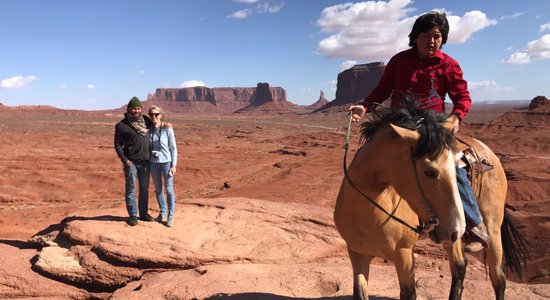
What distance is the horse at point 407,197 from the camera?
200cm

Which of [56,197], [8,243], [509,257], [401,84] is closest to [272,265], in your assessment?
[509,257]

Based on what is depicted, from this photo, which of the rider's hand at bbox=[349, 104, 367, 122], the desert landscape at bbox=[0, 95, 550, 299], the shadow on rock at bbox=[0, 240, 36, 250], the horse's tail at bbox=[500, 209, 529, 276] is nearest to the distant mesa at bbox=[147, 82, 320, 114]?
the desert landscape at bbox=[0, 95, 550, 299]

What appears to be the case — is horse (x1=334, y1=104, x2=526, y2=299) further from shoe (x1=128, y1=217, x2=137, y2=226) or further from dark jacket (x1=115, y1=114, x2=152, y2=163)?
shoe (x1=128, y1=217, x2=137, y2=226)

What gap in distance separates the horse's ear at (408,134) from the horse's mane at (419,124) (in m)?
0.03

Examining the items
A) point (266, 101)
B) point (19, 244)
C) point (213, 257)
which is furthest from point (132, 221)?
point (266, 101)

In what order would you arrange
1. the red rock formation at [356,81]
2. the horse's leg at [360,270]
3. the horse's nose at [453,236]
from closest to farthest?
the horse's nose at [453,236], the horse's leg at [360,270], the red rock formation at [356,81]

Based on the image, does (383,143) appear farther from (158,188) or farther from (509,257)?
(158,188)

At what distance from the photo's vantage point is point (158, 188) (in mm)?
5809

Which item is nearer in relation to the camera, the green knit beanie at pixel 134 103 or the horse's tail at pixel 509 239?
the horse's tail at pixel 509 239

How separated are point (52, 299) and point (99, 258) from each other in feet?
2.31

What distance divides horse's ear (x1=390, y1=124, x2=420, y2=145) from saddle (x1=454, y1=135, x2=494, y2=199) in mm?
1093

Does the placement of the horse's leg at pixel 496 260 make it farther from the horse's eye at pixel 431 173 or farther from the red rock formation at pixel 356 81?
the red rock formation at pixel 356 81

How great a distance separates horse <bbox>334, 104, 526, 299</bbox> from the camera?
2.00 meters

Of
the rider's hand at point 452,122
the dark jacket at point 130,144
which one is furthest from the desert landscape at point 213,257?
the rider's hand at point 452,122
